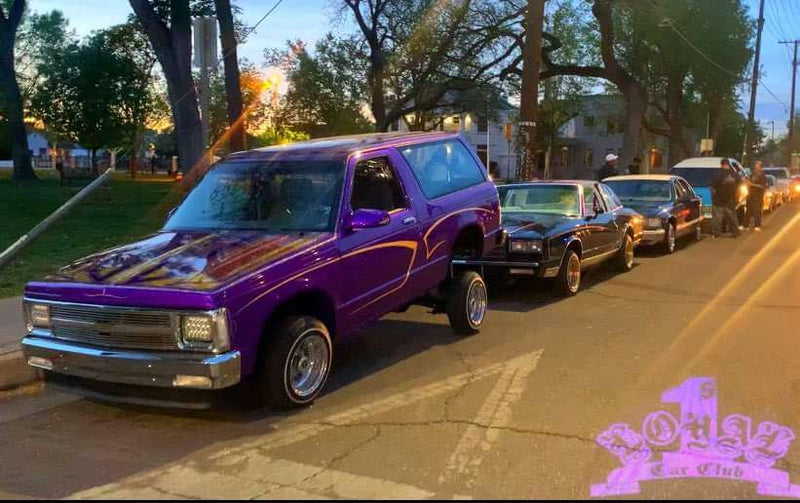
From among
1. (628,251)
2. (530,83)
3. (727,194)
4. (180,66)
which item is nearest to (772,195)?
(727,194)

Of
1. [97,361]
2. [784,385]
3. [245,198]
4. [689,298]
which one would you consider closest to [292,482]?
[97,361]

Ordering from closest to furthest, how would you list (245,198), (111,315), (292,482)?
Result: (292,482)
(111,315)
(245,198)

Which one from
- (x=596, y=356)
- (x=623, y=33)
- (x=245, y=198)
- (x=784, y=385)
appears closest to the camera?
(x=784, y=385)

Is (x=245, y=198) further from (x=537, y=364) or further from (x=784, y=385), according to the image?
(x=784, y=385)

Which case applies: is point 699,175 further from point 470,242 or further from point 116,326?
point 116,326

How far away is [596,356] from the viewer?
655 cm

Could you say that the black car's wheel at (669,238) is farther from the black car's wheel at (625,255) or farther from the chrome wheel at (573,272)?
the chrome wheel at (573,272)

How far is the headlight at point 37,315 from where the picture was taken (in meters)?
4.96

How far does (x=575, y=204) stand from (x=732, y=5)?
2770 centimetres

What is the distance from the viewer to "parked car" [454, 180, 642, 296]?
8.88m

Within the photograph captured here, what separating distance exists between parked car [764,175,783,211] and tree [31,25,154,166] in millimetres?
29634

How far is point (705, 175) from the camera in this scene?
19.8m

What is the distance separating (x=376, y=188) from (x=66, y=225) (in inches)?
435

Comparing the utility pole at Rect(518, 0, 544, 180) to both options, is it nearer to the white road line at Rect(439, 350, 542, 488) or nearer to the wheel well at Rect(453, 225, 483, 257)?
the wheel well at Rect(453, 225, 483, 257)
